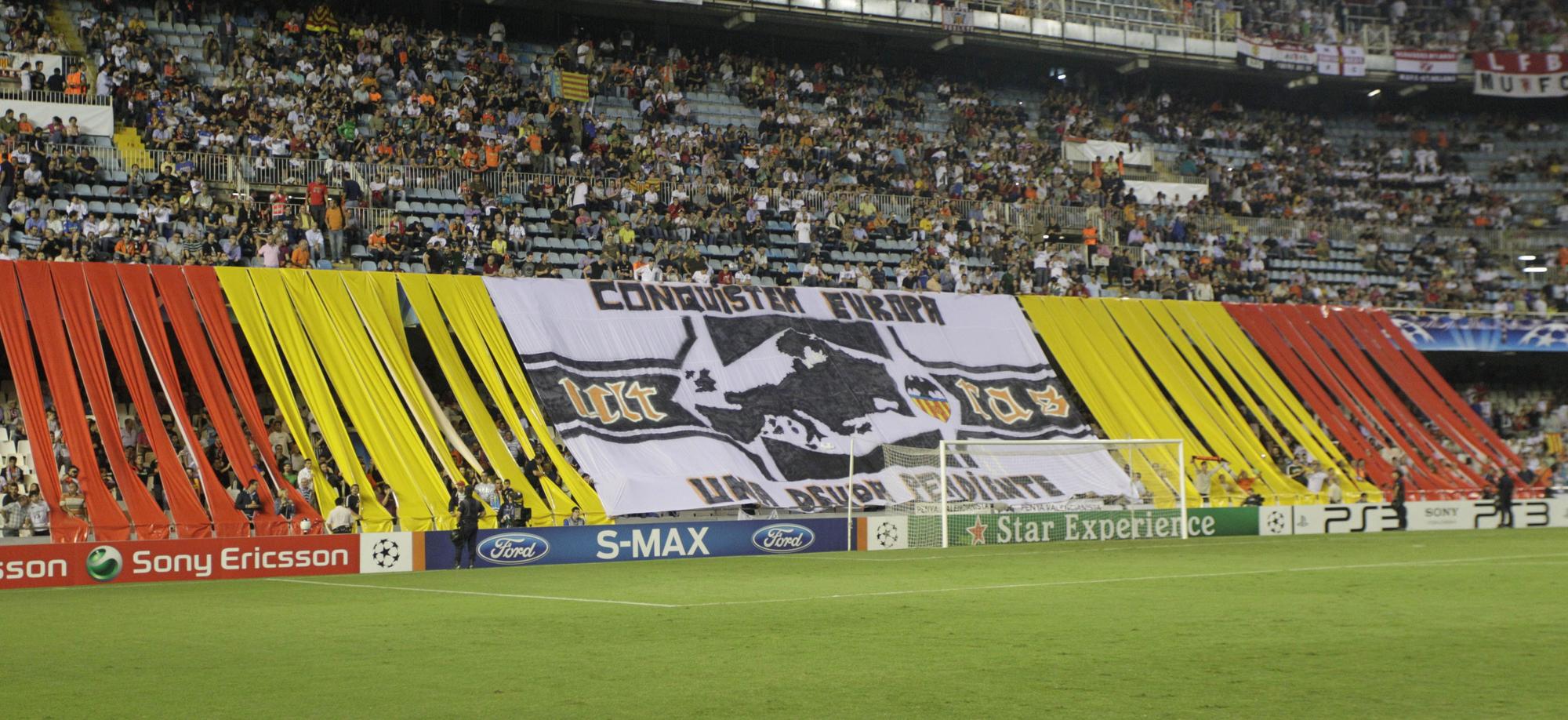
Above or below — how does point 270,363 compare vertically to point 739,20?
below

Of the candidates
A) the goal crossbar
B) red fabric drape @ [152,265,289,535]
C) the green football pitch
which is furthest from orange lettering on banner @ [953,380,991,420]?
red fabric drape @ [152,265,289,535]

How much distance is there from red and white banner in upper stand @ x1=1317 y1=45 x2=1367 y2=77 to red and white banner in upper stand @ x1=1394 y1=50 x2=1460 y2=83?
4.88 ft

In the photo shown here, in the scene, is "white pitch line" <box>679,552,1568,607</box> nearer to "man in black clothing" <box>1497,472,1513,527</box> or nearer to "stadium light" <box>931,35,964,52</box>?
"man in black clothing" <box>1497,472,1513,527</box>

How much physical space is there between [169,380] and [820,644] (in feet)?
56.0

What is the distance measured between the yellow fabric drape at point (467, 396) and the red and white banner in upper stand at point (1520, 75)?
3680 centimetres

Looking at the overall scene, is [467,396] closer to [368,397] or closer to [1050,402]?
[368,397]

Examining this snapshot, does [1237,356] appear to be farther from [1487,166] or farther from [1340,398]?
[1487,166]

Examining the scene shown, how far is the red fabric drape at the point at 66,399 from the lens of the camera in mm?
23312

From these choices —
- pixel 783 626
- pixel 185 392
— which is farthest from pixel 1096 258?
pixel 783 626

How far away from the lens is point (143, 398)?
25500 millimetres

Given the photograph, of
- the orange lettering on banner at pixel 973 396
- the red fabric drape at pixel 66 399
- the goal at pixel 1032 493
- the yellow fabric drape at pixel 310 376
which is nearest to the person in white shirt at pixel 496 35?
the yellow fabric drape at pixel 310 376

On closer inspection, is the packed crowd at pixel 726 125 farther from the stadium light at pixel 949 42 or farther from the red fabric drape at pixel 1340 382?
the red fabric drape at pixel 1340 382

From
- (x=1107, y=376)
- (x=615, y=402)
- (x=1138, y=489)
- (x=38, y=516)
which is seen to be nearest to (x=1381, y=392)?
(x=1107, y=376)

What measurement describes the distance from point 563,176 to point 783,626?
23.5m
